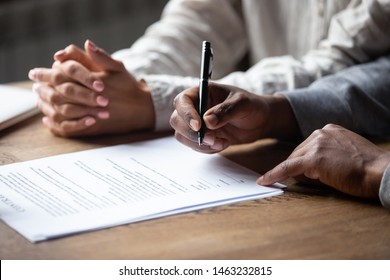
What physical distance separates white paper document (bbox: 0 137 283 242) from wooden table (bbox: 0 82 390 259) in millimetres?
20

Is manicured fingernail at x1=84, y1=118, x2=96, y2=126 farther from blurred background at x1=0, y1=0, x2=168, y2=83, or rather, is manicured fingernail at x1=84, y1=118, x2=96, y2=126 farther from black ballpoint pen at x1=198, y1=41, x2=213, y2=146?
blurred background at x1=0, y1=0, x2=168, y2=83

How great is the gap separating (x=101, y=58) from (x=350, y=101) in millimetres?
428

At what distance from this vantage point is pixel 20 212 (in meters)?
0.94

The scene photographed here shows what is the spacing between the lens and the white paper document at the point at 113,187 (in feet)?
3.01

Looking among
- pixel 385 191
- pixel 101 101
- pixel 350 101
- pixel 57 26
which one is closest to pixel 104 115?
pixel 101 101

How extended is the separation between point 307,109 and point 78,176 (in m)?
0.41

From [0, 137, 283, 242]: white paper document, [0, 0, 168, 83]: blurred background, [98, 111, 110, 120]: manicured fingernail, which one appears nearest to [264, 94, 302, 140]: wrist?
[0, 137, 283, 242]: white paper document

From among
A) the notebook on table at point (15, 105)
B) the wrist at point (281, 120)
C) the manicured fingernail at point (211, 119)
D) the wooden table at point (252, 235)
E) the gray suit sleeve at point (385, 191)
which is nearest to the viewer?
the wooden table at point (252, 235)

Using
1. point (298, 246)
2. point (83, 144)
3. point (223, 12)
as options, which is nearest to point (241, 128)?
point (83, 144)

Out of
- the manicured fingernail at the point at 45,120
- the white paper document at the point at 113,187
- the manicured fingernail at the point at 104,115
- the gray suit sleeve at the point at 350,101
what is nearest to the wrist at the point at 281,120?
the gray suit sleeve at the point at 350,101

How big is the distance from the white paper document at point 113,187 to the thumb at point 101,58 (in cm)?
16

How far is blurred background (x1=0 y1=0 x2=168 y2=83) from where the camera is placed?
2689 millimetres

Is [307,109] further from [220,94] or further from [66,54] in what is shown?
[66,54]

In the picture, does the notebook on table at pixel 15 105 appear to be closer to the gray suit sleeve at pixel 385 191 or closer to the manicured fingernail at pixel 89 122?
the manicured fingernail at pixel 89 122
